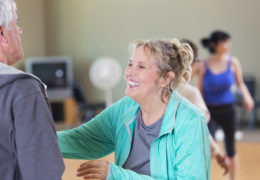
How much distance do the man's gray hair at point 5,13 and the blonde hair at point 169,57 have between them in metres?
0.62

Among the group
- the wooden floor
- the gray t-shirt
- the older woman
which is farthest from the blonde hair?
the wooden floor

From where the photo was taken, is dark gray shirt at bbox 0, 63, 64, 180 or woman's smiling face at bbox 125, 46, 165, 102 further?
woman's smiling face at bbox 125, 46, 165, 102

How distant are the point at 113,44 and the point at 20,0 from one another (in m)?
1.98

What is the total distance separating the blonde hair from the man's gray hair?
62 cm

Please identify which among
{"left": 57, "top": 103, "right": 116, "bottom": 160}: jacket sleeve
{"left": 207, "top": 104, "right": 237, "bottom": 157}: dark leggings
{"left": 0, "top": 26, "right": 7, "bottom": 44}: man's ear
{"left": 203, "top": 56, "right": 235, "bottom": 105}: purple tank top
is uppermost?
{"left": 0, "top": 26, "right": 7, "bottom": 44}: man's ear

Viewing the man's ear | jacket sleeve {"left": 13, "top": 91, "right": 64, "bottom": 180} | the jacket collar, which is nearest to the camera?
jacket sleeve {"left": 13, "top": 91, "right": 64, "bottom": 180}

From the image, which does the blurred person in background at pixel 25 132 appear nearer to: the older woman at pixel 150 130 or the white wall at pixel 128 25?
the older woman at pixel 150 130

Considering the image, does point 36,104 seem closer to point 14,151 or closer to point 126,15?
point 14,151

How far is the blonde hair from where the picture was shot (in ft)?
5.07

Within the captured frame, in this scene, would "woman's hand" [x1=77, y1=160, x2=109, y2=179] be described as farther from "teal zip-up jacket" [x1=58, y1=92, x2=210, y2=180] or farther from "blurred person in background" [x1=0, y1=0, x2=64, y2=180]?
"blurred person in background" [x1=0, y1=0, x2=64, y2=180]

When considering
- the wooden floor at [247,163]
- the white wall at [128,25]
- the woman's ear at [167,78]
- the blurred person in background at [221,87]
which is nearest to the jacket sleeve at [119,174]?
the woman's ear at [167,78]

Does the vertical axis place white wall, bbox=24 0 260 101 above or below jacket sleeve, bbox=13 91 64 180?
below

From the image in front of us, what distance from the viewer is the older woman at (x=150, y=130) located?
136 centimetres

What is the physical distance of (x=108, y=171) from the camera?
4.30 feet
